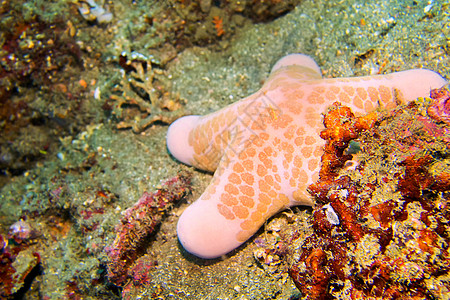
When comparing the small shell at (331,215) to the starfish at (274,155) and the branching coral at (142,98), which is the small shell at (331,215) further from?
the branching coral at (142,98)

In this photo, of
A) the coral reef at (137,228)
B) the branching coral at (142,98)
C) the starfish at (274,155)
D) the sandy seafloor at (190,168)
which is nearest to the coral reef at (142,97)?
the branching coral at (142,98)

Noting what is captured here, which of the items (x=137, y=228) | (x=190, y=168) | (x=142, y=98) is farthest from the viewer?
(x=142, y=98)

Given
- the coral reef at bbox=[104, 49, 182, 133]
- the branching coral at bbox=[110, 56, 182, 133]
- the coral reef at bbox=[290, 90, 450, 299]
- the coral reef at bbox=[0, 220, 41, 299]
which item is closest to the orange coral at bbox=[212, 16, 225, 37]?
the coral reef at bbox=[104, 49, 182, 133]

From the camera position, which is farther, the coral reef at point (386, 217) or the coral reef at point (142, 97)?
the coral reef at point (142, 97)

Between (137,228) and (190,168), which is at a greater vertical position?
(190,168)

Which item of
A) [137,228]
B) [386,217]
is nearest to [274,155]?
[386,217]

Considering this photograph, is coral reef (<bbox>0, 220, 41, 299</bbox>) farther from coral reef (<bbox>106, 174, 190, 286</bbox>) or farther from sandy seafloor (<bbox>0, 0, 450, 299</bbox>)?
coral reef (<bbox>106, 174, 190, 286</bbox>)

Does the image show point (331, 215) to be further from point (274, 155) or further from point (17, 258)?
point (17, 258)
